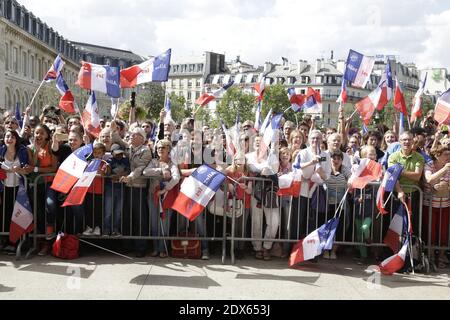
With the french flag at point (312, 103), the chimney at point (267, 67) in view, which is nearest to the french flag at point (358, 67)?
the french flag at point (312, 103)

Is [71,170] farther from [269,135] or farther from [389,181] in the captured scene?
[389,181]

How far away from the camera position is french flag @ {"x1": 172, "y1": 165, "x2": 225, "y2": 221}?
21.7 feet

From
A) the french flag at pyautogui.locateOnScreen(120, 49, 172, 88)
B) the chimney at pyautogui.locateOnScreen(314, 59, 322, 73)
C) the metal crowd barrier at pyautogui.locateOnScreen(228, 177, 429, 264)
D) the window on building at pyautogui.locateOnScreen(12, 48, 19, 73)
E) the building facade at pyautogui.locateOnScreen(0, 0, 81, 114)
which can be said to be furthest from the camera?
the chimney at pyautogui.locateOnScreen(314, 59, 322, 73)

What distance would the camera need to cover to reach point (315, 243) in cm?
664

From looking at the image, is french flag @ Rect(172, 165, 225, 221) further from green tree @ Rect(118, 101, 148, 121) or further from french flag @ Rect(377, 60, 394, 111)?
french flag @ Rect(377, 60, 394, 111)

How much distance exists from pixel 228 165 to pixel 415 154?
95.9 inches

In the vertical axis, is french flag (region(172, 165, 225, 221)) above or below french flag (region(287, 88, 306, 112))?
below

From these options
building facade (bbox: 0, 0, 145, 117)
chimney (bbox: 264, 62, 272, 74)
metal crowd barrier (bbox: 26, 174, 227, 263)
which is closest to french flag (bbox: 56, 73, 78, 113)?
metal crowd barrier (bbox: 26, 174, 227, 263)

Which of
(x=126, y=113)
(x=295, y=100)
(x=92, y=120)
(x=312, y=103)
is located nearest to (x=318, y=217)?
(x=92, y=120)

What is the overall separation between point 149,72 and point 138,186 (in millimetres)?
3040

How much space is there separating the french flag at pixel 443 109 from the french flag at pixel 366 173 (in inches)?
126

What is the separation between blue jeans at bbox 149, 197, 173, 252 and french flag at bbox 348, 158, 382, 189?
7.96ft

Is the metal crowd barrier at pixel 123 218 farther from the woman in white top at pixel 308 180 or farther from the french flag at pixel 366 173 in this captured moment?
the french flag at pixel 366 173

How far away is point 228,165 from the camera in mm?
7535
